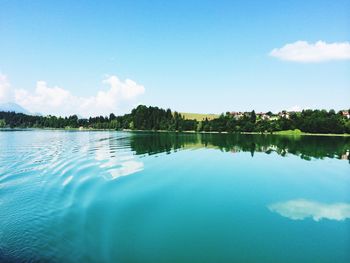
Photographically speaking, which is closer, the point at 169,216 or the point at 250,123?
the point at 169,216

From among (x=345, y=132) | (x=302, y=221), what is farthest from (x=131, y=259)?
(x=345, y=132)

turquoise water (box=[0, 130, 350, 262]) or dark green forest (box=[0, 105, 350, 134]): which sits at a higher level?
dark green forest (box=[0, 105, 350, 134])

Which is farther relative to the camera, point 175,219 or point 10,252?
point 175,219

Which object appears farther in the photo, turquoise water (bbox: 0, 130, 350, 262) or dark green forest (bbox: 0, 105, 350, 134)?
dark green forest (bbox: 0, 105, 350, 134)

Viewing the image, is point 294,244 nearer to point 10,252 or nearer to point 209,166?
point 10,252

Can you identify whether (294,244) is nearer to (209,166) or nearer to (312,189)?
(312,189)

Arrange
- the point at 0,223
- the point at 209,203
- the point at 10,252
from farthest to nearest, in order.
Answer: the point at 209,203 < the point at 0,223 < the point at 10,252

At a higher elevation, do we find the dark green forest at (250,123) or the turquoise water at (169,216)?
the dark green forest at (250,123)

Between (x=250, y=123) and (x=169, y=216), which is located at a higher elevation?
(x=250, y=123)

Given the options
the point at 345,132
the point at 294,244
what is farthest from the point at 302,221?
the point at 345,132

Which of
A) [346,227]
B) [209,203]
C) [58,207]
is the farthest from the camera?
[209,203]

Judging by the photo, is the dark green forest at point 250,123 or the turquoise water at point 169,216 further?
the dark green forest at point 250,123

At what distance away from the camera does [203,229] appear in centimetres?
1275

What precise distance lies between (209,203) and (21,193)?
480 inches
